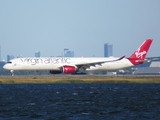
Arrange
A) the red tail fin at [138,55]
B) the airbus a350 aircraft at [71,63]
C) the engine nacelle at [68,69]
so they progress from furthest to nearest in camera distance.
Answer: the red tail fin at [138,55]
the airbus a350 aircraft at [71,63]
the engine nacelle at [68,69]

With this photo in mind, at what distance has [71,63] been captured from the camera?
133 metres

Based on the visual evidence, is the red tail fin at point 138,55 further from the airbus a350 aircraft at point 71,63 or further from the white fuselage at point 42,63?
the white fuselage at point 42,63

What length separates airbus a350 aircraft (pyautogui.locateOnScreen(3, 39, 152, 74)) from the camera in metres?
130

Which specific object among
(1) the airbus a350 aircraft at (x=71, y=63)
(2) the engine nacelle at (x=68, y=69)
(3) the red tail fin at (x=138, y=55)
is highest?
(3) the red tail fin at (x=138, y=55)

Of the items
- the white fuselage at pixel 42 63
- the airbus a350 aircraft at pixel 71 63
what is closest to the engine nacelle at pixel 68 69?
the airbus a350 aircraft at pixel 71 63

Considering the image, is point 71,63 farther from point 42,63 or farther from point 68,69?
point 42,63

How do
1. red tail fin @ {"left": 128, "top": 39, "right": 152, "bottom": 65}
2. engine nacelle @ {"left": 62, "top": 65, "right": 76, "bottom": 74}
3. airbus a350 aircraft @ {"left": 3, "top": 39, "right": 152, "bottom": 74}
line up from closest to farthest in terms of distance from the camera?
engine nacelle @ {"left": 62, "top": 65, "right": 76, "bottom": 74}
airbus a350 aircraft @ {"left": 3, "top": 39, "right": 152, "bottom": 74}
red tail fin @ {"left": 128, "top": 39, "right": 152, "bottom": 65}

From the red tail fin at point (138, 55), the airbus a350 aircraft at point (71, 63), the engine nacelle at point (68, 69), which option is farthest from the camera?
the red tail fin at point (138, 55)

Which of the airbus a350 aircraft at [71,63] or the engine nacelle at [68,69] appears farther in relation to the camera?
the airbus a350 aircraft at [71,63]

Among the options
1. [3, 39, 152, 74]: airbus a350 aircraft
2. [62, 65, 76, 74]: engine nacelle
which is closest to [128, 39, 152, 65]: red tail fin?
[3, 39, 152, 74]: airbus a350 aircraft

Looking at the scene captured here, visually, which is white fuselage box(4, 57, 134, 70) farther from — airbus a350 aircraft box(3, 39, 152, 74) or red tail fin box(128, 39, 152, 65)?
red tail fin box(128, 39, 152, 65)

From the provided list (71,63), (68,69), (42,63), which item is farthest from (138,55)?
(42,63)

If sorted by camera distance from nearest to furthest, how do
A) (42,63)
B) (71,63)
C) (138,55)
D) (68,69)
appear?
(68,69)
(42,63)
(71,63)
(138,55)

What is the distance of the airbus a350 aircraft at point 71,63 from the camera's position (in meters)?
130
